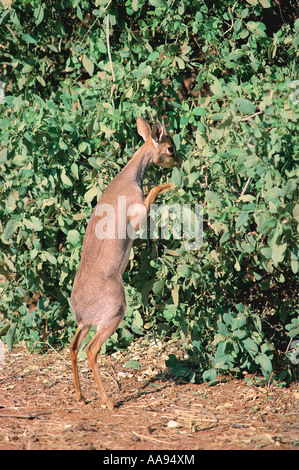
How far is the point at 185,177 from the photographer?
13.3 ft

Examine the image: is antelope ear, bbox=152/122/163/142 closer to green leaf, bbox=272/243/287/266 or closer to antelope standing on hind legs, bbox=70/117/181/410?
antelope standing on hind legs, bbox=70/117/181/410

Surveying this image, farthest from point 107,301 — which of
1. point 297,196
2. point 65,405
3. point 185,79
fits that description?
point 185,79

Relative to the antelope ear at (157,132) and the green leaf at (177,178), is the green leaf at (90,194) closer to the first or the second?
the antelope ear at (157,132)

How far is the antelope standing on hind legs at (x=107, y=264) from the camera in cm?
438

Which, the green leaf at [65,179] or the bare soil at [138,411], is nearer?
the bare soil at [138,411]

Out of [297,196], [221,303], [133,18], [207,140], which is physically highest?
[133,18]

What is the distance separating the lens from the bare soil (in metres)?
3.65

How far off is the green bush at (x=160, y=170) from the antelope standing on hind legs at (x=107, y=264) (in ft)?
0.48

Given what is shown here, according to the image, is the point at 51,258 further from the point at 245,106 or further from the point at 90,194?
the point at 245,106

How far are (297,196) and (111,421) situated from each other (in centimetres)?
194

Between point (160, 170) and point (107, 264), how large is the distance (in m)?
1.03

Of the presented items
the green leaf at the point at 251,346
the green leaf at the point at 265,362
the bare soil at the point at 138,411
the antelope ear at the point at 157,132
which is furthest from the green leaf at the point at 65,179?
the green leaf at the point at 265,362

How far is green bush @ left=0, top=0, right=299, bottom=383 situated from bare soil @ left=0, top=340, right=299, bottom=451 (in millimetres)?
203
